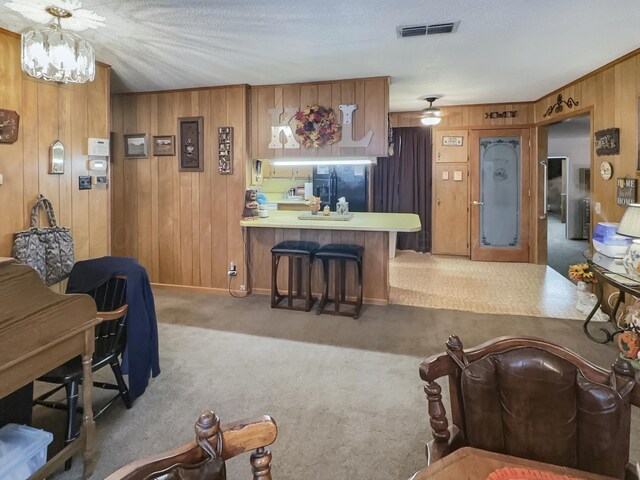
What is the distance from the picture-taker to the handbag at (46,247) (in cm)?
306

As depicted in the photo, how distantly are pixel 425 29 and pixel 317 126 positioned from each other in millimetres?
1689

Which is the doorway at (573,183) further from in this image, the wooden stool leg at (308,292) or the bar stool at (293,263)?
the wooden stool leg at (308,292)

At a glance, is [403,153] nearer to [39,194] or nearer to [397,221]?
[397,221]

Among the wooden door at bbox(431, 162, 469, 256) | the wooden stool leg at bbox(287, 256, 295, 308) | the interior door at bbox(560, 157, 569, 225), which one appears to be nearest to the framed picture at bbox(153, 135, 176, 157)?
the wooden stool leg at bbox(287, 256, 295, 308)

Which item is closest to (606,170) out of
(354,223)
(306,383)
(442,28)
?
(442,28)

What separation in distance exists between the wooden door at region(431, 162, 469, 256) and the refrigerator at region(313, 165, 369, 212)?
1238mm

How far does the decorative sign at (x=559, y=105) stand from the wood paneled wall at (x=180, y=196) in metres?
3.96

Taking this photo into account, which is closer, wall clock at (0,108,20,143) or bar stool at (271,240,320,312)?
wall clock at (0,108,20,143)

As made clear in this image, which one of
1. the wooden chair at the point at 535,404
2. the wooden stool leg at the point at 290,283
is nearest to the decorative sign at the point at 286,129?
the wooden stool leg at the point at 290,283

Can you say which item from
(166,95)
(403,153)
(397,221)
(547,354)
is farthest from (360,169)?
(547,354)

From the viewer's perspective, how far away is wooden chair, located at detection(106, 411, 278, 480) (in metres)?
0.79

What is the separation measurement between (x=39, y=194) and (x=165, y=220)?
183 centimetres

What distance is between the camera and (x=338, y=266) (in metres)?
4.43

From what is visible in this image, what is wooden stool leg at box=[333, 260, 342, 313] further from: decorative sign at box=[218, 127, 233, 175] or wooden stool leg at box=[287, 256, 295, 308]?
decorative sign at box=[218, 127, 233, 175]
